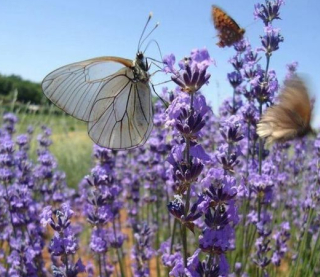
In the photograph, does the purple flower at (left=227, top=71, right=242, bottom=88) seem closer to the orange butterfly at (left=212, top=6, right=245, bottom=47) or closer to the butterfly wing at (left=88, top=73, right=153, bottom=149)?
the orange butterfly at (left=212, top=6, right=245, bottom=47)

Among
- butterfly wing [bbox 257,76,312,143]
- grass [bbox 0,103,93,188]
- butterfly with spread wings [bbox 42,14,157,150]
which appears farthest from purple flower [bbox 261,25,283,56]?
grass [bbox 0,103,93,188]

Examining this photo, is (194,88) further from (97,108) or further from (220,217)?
(97,108)

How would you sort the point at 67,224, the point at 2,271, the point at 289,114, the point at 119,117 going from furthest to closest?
the point at 2,271
the point at 119,117
the point at 289,114
the point at 67,224

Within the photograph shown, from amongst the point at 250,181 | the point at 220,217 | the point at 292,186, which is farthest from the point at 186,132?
the point at 292,186

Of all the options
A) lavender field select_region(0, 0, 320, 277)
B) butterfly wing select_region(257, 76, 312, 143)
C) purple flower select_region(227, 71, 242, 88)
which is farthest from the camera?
purple flower select_region(227, 71, 242, 88)

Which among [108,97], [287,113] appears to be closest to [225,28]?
[287,113]

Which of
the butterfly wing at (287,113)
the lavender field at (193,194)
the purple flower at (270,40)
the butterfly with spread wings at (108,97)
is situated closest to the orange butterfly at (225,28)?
the lavender field at (193,194)
